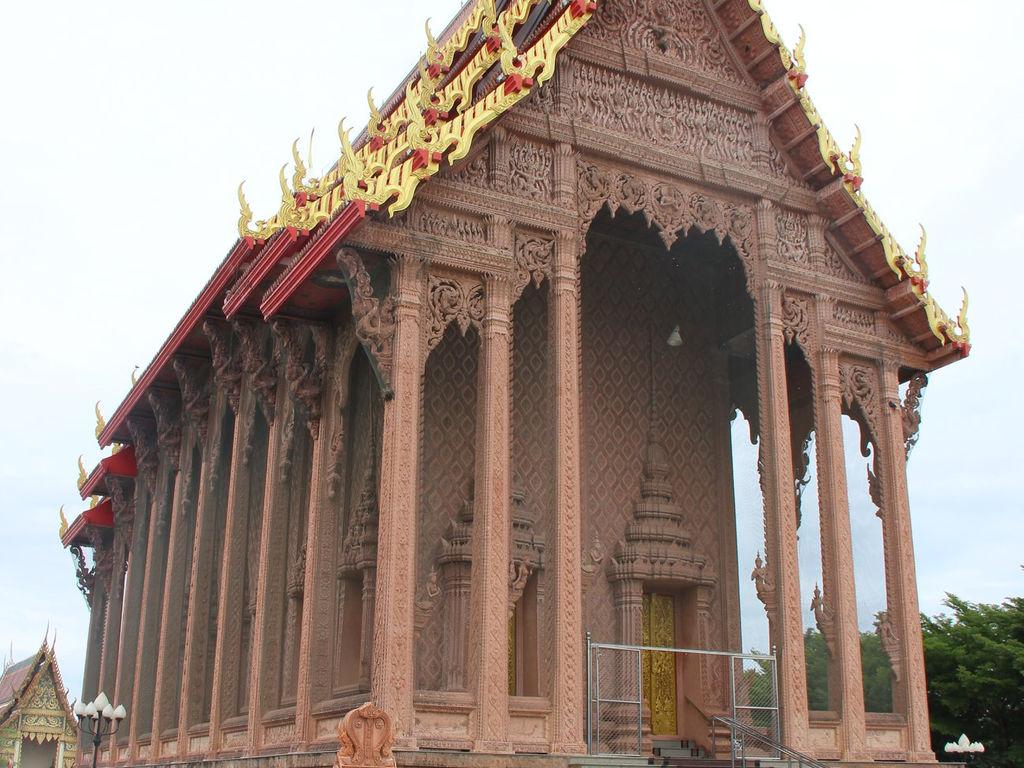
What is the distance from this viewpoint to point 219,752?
42.2 ft

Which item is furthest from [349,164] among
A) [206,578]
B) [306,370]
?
[206,578]

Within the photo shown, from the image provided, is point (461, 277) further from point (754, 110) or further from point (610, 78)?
point (754, 110)

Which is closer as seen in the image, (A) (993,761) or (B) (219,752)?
(B) (219,752)

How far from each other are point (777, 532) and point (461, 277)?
3.88 metres

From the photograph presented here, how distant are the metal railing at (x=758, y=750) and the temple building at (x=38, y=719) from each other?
1889 centimetres

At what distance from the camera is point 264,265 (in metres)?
11.9

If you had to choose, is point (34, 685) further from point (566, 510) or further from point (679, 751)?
point (566, 510)

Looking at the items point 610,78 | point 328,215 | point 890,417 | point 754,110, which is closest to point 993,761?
point 890,417

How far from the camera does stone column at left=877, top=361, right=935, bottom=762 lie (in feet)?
40.7

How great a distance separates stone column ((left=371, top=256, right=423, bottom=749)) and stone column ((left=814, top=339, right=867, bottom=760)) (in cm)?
431

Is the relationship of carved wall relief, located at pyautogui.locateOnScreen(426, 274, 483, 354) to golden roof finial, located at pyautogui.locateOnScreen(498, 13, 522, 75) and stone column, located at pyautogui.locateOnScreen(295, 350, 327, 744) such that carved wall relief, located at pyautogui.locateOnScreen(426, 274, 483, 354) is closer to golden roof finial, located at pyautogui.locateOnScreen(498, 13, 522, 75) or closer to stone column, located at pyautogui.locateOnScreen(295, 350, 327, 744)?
stone column, located at pyautogui.locateOnScreen(295, 350, 327, 744)

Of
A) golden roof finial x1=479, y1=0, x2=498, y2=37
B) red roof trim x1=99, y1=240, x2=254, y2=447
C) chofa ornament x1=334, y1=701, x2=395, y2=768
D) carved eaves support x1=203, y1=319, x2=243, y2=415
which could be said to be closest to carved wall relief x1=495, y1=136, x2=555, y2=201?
golden roof finial x1=479, y1=0, x2=498, y2=37

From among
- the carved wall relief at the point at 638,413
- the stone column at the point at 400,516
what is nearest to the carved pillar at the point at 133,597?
the carved wall relief at the point at 638,413

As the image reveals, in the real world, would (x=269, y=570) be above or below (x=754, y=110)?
below
